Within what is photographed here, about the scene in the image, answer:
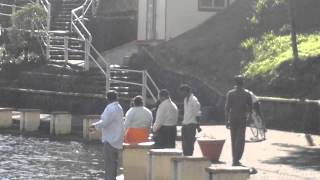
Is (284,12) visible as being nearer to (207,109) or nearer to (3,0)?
(207,109)

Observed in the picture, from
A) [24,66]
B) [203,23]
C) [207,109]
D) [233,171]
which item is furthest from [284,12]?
[233,171]

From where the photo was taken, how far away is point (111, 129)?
44.5 ft

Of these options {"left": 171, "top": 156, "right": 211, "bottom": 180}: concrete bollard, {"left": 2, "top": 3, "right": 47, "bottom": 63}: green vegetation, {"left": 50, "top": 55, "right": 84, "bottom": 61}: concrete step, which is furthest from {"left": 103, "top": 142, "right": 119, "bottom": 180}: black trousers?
{"left": 50, "top": 55, "right": 84, "bottom": 61}: concrete step

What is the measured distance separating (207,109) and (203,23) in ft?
27.1

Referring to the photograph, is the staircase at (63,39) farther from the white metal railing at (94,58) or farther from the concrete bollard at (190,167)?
the concrete bollard at (190,167)

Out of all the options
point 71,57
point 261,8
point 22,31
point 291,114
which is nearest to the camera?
point 291,114

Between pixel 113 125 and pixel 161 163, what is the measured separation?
1173mm

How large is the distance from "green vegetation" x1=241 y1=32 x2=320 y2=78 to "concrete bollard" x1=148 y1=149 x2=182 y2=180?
44.1ft

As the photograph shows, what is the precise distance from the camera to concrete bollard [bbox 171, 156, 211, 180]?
12.5 metres

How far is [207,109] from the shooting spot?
27.0 meters

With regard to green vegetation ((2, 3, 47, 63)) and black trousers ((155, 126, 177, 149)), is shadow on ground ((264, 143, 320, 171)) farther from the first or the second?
green vegetation ((2, 3, 47, 63))

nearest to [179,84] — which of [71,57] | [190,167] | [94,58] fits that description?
[94,58]

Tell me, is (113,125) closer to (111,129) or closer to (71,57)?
(111,129)

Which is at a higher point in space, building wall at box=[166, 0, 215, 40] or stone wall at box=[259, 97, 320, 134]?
building wall at box=[166, 0, 215, 40]
